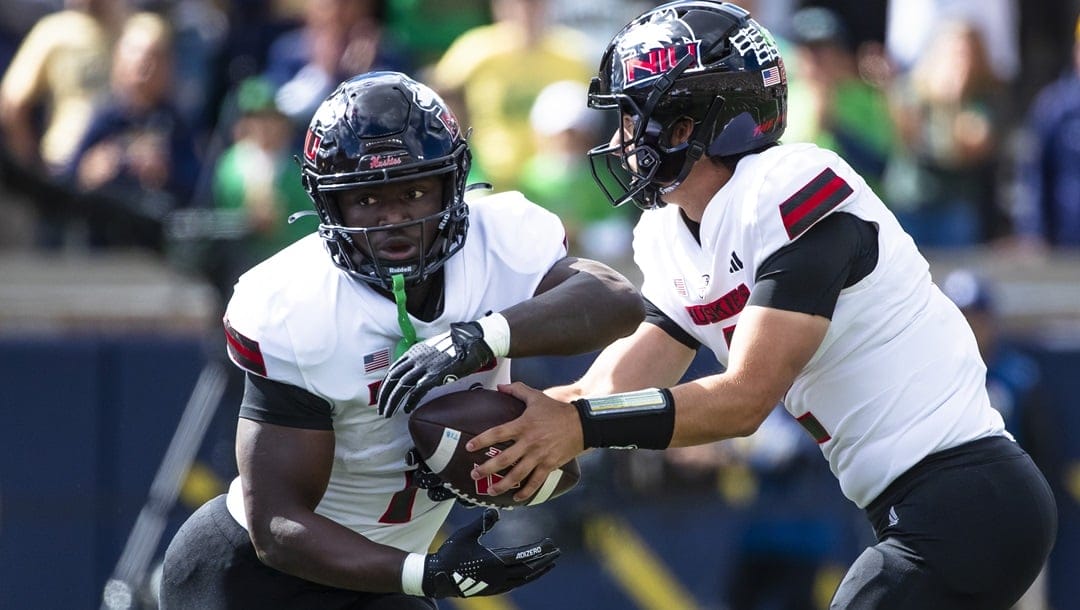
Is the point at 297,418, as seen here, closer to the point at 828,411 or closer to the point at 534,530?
the point at 828,411

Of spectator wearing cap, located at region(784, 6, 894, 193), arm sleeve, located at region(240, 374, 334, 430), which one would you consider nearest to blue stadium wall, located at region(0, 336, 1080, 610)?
spectator wearing cap, located at region(784, 6, 894, 193)

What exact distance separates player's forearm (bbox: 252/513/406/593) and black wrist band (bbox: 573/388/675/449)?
0.48 meters

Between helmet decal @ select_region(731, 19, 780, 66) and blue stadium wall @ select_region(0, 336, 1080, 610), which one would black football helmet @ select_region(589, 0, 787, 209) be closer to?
helmet decal @ select_region(731, 19, 780, 66)

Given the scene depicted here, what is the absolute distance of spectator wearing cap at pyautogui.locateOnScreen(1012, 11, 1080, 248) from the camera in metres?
7.57

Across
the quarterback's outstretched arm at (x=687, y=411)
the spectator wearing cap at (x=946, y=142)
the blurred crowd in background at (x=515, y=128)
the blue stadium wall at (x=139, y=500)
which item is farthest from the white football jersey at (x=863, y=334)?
the spectator wearing cap at (x=946, y=142)

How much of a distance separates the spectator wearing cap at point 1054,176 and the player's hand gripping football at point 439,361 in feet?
16.1

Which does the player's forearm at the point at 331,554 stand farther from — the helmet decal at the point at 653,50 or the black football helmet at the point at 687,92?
the helmet decal at the point at 653,50

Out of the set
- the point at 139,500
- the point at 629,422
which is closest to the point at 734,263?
the point at 629,422

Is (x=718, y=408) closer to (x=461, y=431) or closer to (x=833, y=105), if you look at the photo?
(x=461, y=431)

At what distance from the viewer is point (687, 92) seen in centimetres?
371

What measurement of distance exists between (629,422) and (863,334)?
58 centimetres

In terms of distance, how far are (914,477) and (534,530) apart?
3309 mm

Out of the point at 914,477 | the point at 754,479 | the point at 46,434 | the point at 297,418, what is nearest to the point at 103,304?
the point at 46,434

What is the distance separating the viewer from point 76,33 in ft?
25.2
